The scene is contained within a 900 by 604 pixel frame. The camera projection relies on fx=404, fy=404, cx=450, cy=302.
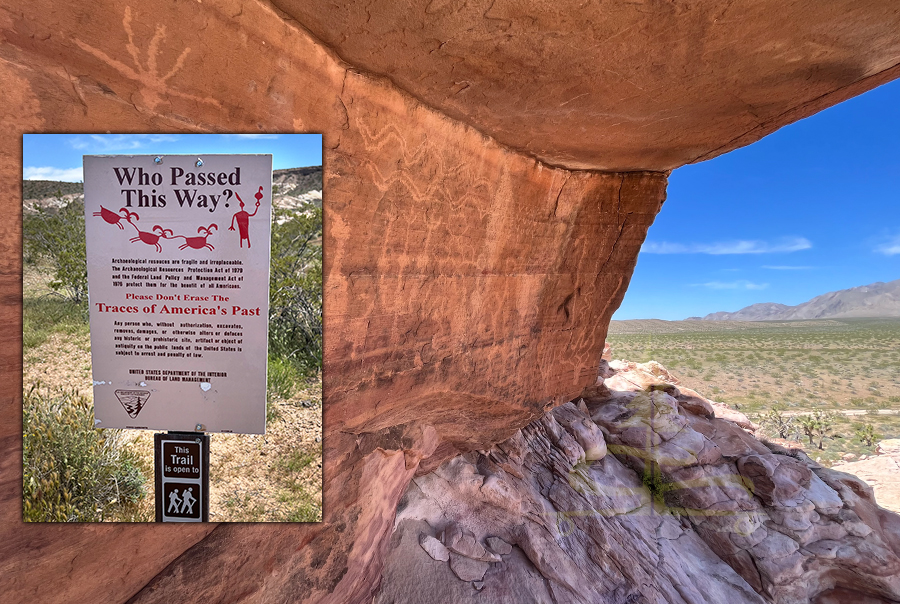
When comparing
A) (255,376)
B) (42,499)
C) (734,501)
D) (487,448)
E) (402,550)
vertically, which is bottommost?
(734,501)

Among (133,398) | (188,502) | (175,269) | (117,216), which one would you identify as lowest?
(188,502)

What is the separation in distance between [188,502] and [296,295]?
5.08 meters

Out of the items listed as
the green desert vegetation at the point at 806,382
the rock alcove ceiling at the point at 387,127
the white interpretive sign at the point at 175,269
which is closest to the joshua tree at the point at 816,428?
the green desert vegetation at the point at 806,382

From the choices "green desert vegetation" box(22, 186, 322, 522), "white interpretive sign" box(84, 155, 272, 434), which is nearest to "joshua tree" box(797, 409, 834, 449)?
"green desert vegetation" box(22, 186, 322, 522)

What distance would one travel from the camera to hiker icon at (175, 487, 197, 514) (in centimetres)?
267

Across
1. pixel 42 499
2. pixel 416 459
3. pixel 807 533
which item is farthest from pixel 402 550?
pixel 807 533

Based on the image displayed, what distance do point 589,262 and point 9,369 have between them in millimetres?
6543

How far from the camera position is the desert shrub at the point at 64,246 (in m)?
5.04

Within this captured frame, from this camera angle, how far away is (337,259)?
9.94 ft

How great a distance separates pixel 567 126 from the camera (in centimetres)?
421

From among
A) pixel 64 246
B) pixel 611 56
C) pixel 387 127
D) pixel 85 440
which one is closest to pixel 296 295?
pixel 64 246

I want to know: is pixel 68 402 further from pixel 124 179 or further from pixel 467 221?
pixel 467 221

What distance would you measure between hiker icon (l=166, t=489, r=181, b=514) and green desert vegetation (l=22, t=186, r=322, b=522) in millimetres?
591

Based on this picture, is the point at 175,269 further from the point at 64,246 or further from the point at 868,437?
the point at 868,437
